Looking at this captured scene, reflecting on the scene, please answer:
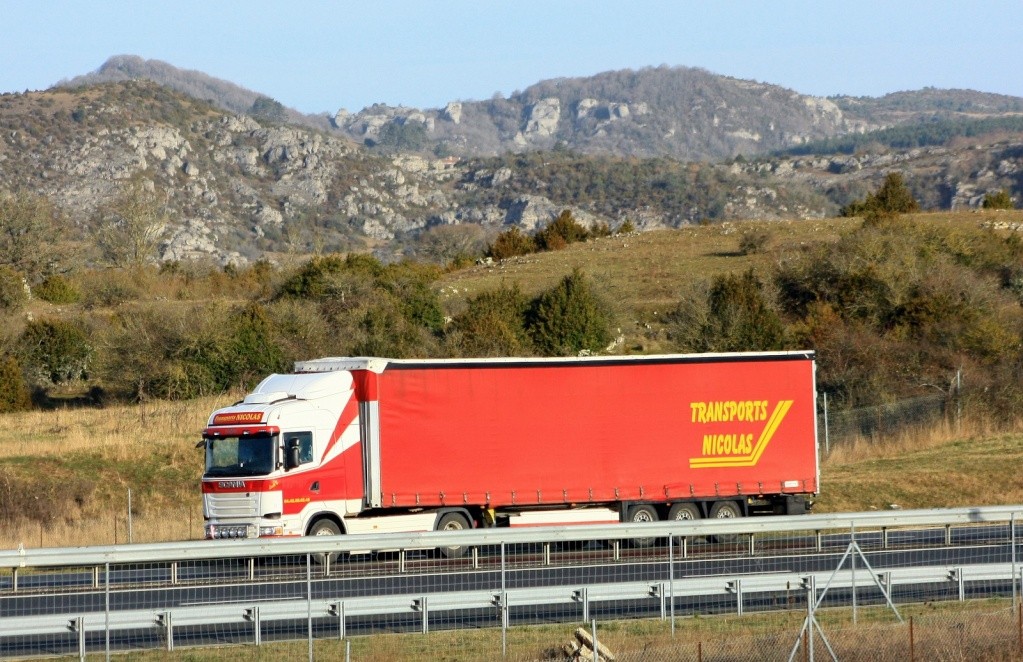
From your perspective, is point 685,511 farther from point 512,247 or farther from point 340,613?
point 512,247

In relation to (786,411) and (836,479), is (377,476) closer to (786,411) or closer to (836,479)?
(786,411)

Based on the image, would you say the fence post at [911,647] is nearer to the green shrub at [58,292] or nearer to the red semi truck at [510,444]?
the red semi truck at [510,444]

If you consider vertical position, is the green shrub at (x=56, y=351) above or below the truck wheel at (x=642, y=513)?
above

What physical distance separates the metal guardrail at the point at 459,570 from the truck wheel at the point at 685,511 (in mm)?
7808

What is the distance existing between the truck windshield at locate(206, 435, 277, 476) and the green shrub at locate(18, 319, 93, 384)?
119 ft

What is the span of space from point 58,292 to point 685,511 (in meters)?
59.9

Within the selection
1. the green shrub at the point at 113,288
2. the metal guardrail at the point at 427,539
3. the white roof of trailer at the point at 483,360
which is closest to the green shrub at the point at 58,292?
the green shrub at the point at 113,288

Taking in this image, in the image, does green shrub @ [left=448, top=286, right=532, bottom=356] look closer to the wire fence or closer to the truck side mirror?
the wire fence

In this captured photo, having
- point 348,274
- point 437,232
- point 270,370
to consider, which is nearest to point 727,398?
point 270,370

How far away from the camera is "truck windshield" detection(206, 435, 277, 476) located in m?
25.7

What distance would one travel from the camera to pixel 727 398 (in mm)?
29578

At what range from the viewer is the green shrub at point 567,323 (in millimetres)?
58125

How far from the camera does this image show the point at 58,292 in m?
80.1

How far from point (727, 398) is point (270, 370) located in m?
29.1
